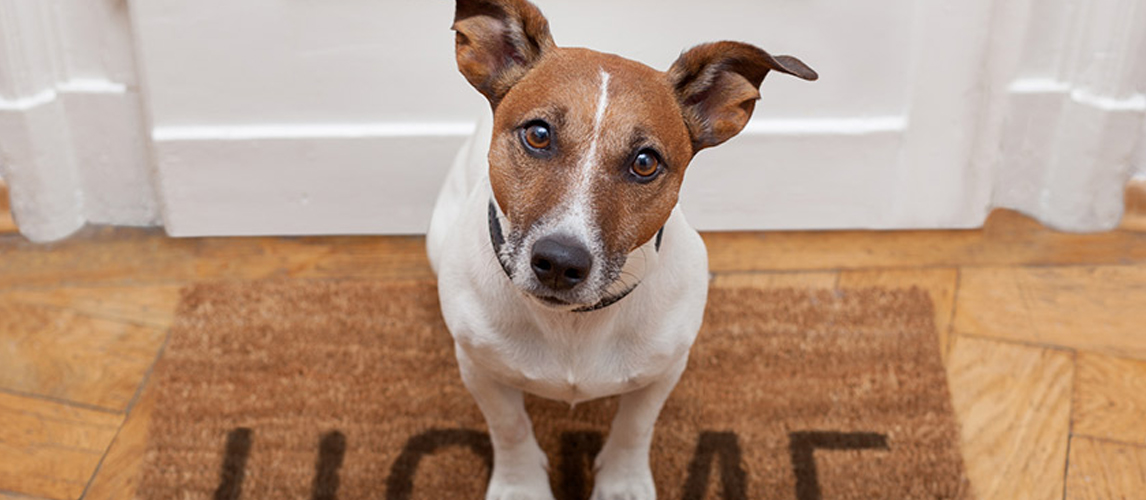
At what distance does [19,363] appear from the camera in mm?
2170

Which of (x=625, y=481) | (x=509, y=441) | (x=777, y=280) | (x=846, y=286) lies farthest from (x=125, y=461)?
(x=846, y=286)

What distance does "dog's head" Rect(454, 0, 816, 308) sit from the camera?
134 centimetres

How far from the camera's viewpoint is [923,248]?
98.7 inches

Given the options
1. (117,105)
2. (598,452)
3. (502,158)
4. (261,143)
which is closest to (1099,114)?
(598,452)

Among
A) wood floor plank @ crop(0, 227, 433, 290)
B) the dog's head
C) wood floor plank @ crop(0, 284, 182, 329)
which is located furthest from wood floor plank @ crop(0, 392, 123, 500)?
the dog's head

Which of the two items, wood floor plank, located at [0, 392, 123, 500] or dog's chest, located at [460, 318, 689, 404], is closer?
dog's chest, located at [460, 318, 689, 404]

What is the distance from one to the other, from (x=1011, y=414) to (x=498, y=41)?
1.28 metres

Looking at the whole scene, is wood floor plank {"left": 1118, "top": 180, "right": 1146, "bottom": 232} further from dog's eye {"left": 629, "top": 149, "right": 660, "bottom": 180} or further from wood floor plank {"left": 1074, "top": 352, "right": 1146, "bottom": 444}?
dog's eye {"left": 629, "top": 149, "right": 660, "bottom": 180}

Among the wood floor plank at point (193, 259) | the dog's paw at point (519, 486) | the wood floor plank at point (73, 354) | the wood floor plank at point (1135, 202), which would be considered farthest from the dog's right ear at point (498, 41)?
the wood floor plank at point (1135, 202)

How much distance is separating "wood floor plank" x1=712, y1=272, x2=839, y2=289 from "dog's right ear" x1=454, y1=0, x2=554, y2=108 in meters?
1.03

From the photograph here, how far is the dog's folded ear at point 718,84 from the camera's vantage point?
4.67 feet

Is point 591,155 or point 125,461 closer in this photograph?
point 591,155

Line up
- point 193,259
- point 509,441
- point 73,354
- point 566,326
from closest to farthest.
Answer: point 566,326 → point 509,441 → point 73,354 → point 193,259

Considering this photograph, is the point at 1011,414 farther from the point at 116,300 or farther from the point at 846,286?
the point at 116,300
